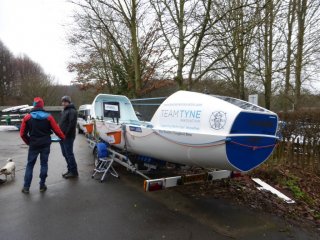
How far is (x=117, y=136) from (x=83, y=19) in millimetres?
10982

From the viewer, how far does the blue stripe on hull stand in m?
4.27

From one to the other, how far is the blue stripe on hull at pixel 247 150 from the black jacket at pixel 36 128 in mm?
3656

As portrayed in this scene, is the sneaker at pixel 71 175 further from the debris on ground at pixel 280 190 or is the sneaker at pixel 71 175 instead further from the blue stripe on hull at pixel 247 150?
the blue stripe on hull at pixel 247 150

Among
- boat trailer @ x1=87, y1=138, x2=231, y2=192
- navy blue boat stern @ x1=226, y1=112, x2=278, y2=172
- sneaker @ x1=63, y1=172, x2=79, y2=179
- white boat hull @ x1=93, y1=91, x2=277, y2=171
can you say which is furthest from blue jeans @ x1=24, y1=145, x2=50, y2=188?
navy blue boat stern @ x1=226, y1=112, x2=278, y2=172

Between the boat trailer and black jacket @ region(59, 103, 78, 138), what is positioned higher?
black jacket @ region(59, 103, 78, 138)

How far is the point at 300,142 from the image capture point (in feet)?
26.5

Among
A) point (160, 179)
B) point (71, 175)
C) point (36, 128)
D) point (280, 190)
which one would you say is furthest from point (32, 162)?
point (280, 190)

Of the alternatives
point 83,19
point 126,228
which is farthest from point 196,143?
point 83,19

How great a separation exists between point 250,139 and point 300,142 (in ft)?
14.8

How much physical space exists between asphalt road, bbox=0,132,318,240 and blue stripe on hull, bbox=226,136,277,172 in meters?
0.96

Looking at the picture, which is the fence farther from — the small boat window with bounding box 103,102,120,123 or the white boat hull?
the small boat window with bounding box 103,102,120,123

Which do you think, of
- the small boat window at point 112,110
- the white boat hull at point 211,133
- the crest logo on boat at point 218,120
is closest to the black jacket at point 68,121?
the small boat window at point 112,110

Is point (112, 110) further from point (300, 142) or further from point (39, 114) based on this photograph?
point (300, 142)

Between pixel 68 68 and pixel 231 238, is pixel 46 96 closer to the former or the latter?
pixel 68 68
